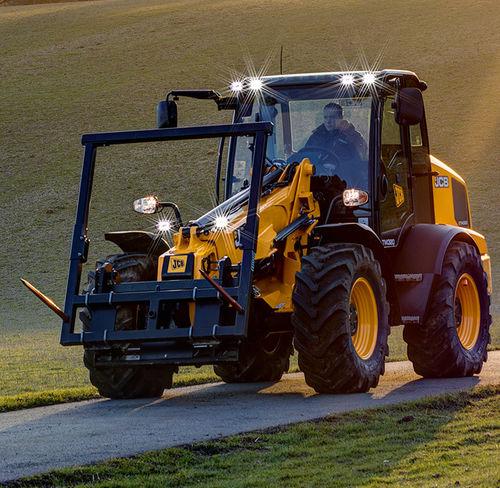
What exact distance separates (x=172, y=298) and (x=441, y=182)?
183 inches

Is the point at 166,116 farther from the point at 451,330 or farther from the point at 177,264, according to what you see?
the point at 451,330

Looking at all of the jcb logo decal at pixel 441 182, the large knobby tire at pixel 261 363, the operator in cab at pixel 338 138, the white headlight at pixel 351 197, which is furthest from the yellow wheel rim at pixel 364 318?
the jcb logo decal at pixel 441 182

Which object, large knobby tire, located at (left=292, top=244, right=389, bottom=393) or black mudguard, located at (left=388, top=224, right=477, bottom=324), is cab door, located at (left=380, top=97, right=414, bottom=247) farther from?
large knobby tire, located at (left=292, top=244, right=389, bottom=393)

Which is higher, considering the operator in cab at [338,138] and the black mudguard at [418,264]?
the operator in cab at [338,138]

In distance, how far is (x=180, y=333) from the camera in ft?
37.9

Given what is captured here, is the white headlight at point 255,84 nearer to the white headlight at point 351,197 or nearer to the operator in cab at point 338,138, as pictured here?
the operator in cab at point 338,138

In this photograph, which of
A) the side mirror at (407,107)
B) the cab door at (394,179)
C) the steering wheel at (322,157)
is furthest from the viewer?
the cab door at (394,179)

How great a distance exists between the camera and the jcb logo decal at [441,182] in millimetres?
15000

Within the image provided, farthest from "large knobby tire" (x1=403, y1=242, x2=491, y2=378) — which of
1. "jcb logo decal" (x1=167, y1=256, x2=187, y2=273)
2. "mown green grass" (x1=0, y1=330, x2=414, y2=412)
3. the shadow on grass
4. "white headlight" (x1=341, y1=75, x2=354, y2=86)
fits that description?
"jcb logo decal" (x1=167, y1=256, x2=187, y2=273)

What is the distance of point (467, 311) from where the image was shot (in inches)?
580

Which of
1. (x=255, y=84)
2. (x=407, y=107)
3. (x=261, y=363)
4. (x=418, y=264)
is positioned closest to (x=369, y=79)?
(x=407, y=107)

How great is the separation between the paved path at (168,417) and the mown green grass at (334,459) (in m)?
0.35

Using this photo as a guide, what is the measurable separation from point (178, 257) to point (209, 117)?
34313 millimetres

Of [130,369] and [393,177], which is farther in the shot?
[393,177]
